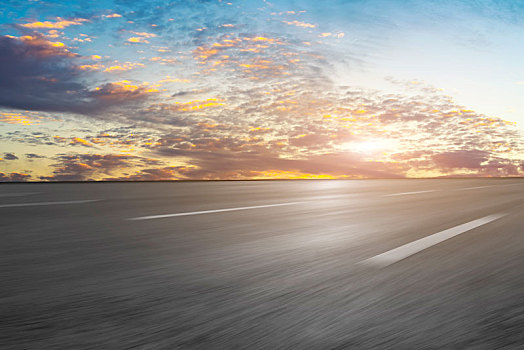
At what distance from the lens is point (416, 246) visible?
452 cm

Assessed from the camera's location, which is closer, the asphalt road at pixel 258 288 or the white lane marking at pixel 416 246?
the asphalt road at pixel 258 288

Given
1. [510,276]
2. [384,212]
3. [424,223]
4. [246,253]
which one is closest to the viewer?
[510,276]

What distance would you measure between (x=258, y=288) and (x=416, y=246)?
2.25 metres

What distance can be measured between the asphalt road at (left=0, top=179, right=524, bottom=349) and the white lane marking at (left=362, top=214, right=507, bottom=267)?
2cm

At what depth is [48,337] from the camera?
76.9 inches

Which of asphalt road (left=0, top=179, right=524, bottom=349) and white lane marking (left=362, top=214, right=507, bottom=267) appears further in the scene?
white lane marking (left=362, top=214, right=507, bottom=267)

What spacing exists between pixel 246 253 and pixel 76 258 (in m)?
1.30

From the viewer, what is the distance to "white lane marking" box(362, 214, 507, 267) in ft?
12.2

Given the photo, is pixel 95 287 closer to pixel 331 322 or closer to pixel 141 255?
pixel 141 255

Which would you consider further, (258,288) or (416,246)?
(416,246)

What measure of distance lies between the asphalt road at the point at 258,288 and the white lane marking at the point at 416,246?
0.02 meters

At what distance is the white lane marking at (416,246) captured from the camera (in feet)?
12.2

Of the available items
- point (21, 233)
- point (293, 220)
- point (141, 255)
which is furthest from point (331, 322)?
point (293, 220)

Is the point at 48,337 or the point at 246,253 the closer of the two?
the point at 48,337
